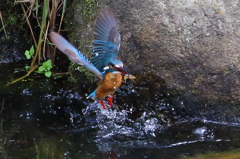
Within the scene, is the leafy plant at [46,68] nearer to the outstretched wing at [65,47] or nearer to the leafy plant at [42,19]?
the leafy plant at [42,19]

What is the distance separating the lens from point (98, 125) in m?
3.46

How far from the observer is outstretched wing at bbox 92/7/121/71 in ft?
9.96

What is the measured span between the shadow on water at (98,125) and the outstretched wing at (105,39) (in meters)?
0.57

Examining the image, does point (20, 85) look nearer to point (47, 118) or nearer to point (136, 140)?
point (47, 118)

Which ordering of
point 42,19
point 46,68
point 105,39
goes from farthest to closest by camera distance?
point 46,68, point 42,19, point 105,39

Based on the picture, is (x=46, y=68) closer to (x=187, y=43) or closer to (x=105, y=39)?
(x=105, y=39)

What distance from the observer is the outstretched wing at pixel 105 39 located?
3037 millimetres

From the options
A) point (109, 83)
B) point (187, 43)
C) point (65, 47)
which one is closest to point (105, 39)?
point (109, 83)

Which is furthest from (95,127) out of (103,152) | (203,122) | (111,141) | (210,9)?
(210,9)

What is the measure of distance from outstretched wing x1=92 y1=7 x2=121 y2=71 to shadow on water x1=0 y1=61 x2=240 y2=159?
A: 22.3 inches

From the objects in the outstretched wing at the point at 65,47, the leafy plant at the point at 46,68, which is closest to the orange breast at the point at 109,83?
the outstretched wing at the point at 65,47

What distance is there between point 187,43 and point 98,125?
113cm

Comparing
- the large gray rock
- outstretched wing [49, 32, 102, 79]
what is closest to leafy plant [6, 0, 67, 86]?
the large gray rock

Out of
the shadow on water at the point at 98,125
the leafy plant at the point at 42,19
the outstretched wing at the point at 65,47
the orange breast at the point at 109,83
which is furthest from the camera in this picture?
the leafy plant at the point at 42,19
